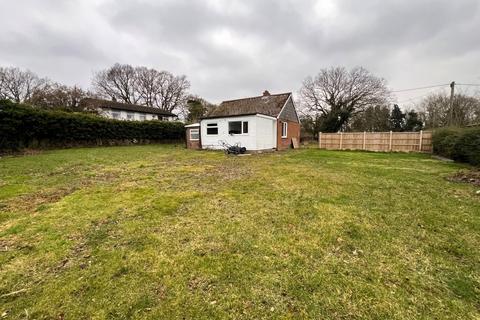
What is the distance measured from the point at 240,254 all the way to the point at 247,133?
40.9 feet

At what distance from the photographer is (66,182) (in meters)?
6.24

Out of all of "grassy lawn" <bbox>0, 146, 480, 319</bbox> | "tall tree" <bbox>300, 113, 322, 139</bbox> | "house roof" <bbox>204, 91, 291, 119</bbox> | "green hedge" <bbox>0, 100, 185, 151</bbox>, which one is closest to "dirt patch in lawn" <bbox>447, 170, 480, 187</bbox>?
"grassy lawn" <bbox>0, 146, 480, 319</bbox>

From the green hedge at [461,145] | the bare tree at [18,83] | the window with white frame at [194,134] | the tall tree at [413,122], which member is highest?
the bare tree at [18,83]

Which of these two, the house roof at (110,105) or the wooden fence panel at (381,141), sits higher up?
the house roof at (110,105)

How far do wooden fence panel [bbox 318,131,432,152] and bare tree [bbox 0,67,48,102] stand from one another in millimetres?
38055

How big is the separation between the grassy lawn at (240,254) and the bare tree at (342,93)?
2343 centimetres

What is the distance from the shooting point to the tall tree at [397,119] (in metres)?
26.8

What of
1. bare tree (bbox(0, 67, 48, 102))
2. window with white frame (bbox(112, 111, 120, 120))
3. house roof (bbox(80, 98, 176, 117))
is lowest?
window with white frame (bbox(112, 111, 120, 120))

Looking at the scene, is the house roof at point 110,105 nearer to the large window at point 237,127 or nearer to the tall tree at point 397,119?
the large window at point 237,127

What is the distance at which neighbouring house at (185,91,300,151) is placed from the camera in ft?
48.5

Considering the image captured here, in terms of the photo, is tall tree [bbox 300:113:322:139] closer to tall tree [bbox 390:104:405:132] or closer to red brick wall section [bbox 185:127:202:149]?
tall tree [bbox 390:104:405:132]

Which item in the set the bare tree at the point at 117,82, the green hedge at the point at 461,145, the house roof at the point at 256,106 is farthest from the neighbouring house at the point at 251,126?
the bare tree at the point at 117,82

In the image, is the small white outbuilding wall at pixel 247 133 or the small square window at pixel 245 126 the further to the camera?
the small square window at pixel 245 126

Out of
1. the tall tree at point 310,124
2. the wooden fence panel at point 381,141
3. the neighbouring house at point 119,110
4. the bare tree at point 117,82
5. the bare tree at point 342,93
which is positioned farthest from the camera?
the bare tree at point 117,82
